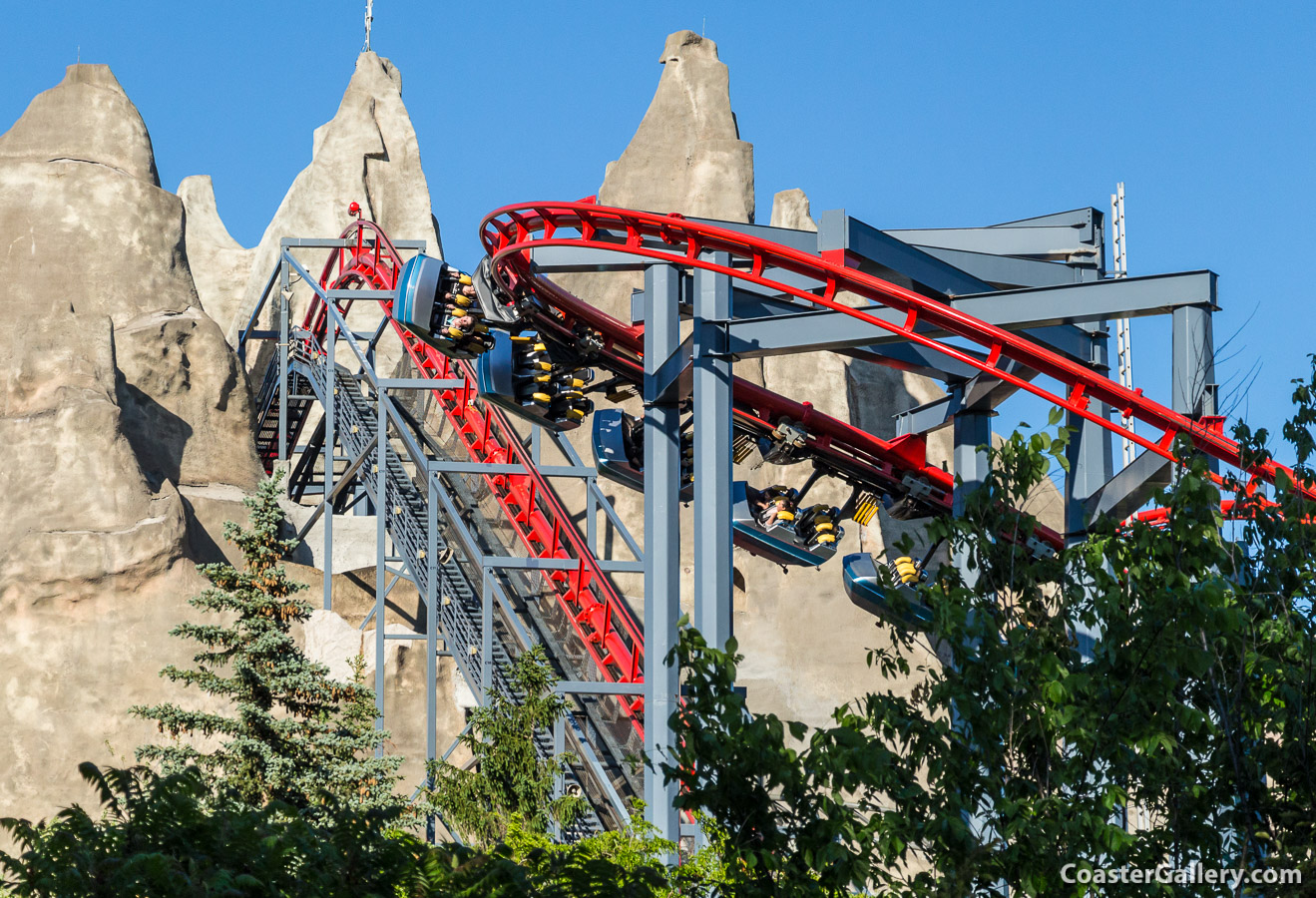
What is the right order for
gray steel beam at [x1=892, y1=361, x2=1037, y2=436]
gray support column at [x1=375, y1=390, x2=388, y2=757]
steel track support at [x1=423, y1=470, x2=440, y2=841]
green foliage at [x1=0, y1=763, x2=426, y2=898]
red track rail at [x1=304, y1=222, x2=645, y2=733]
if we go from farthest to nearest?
1. gray support column at [x1=375, y1=390, x2=388, y2=757]
2. red track rail at [x1=304, y1=222, x2=645, y2=733]
3. steel track support at [x1=423, y1=470, x2=440, y2=841]
4. gray steel beam at [x1=892, y1=361, x2=1037, y2=436]
5. green foliage at [x1=0, y1=763, x2=426, y2=898]

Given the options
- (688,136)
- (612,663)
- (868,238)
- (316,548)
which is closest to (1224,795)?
(868,238)

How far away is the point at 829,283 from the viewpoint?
37.6 ft

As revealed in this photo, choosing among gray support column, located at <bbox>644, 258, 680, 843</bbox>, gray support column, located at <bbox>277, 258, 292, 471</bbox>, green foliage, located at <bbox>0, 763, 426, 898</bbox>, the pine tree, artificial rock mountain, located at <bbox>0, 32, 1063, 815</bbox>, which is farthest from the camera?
gray support column, located at <bbox>277, 258, 292, 471</bbox>

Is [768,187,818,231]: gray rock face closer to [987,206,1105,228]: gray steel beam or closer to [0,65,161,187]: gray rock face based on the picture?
[0,65,161,187]: gray rock face

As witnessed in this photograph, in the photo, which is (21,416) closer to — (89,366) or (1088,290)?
(89,366)

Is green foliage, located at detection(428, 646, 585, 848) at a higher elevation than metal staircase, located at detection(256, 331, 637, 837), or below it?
below

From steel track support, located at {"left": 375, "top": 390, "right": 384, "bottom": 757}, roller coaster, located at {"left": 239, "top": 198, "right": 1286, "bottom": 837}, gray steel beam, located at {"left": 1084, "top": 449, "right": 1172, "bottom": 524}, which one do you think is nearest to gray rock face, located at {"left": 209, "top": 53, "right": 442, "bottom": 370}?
roller coaster, located at {"left": 239, "top": 198, "right": 1286, "bottom": 837}

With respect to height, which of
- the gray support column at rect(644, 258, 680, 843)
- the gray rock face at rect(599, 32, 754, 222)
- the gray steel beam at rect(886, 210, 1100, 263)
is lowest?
the gray support column at rect(644, 258, 680, 843)

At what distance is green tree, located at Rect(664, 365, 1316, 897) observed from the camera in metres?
5.62

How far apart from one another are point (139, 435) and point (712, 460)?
608 inches

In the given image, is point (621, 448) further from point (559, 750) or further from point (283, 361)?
point (283, 361)

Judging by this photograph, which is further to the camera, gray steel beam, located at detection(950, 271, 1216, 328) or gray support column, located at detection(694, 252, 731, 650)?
gray support column, located at detection(694, 252, 731, 650)

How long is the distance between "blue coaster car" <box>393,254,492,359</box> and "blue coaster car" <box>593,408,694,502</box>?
1.74 m

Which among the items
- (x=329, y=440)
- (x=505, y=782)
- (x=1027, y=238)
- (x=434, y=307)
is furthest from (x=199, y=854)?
(x=329, y=440)
